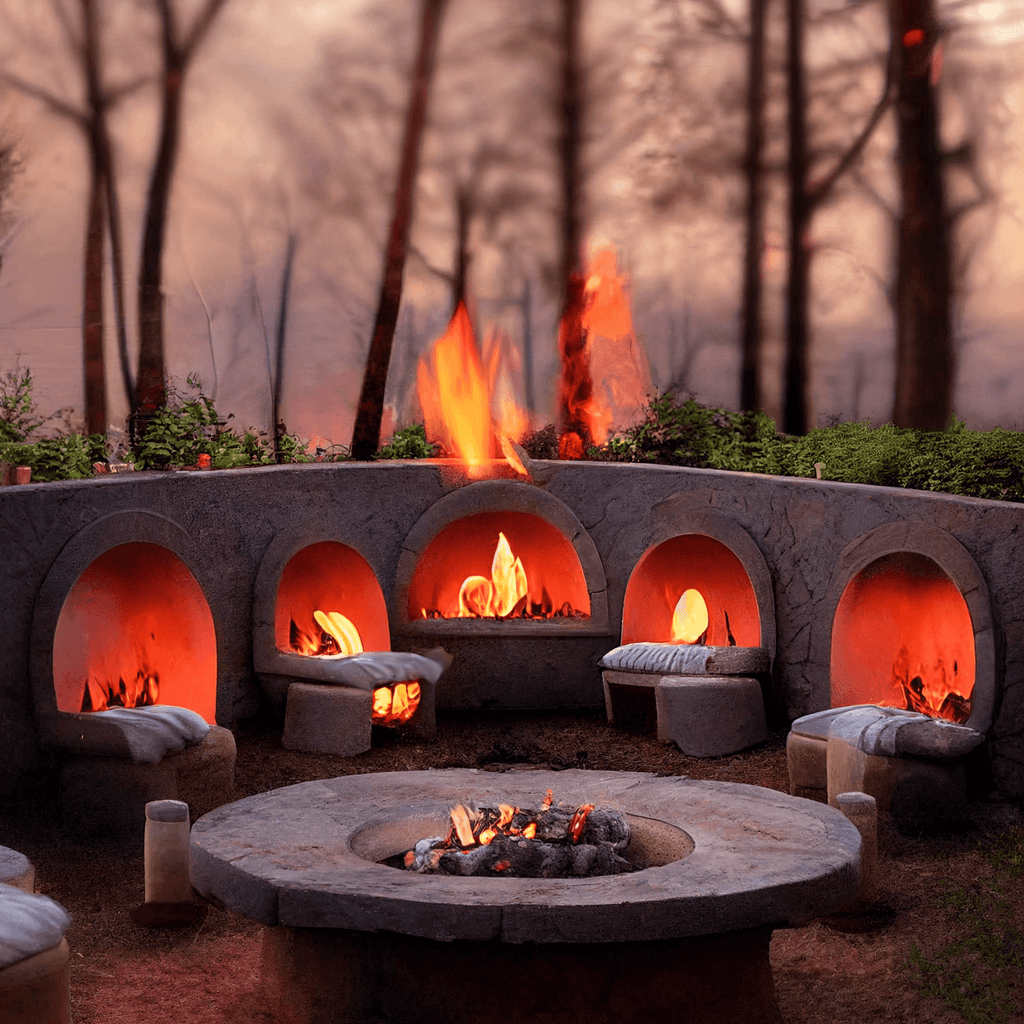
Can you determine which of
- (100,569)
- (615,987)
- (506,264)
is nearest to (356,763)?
(100,569)

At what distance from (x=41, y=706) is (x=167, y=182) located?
18.4 feet

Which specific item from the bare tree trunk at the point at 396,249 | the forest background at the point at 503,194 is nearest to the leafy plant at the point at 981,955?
the forest background at the point at 503,194

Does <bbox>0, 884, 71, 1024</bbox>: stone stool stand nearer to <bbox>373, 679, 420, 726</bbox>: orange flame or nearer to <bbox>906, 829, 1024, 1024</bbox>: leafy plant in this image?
<bbox>906, 829, 1024, 1024</bbox>: leafy plant

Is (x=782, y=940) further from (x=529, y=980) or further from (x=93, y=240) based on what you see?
(x=93, y=240)

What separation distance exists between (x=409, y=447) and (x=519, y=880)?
638cm

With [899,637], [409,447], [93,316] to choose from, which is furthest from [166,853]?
[93,316]

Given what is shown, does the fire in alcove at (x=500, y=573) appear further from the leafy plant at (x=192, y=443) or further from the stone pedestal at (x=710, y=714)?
the stone pedestal at (x=710, y=714)

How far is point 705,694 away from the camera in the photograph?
7629 mm

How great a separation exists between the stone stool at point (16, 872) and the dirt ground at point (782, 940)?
0.54 metres

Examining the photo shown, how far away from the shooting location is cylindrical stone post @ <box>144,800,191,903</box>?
5.23m

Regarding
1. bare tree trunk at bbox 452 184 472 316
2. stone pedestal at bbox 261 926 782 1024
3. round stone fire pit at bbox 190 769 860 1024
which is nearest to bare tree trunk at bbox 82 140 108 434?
bare tree trunk at bbox 452 184 472 316

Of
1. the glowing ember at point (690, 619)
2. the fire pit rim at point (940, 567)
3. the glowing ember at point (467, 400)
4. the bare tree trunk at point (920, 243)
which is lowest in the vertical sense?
the glowing ember at point (690, 619)

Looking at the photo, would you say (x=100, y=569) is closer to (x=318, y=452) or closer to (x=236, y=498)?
(x=236, y=498)

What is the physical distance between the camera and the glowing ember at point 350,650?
26.5 feet
